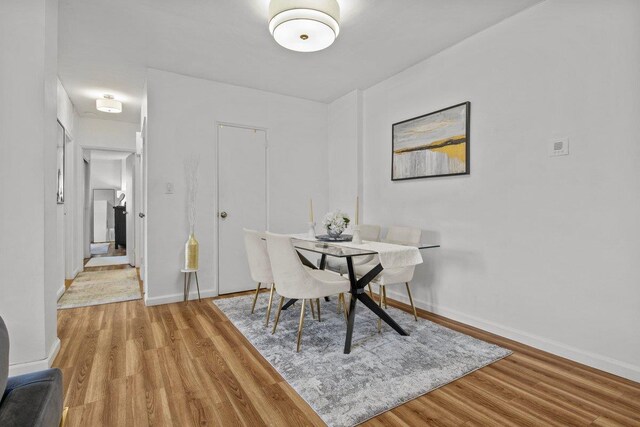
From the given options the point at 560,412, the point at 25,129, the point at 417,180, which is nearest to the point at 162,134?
the point at 25,129

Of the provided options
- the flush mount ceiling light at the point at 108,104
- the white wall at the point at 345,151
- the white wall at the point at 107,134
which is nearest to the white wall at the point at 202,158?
the white wall at the point at 345,151

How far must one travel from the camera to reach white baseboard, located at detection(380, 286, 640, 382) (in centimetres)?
208

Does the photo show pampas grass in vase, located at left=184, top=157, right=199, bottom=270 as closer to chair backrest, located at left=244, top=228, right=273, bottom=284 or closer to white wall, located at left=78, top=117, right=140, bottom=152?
chair backrest, located at left=244, top=228, right=273, bottom=284

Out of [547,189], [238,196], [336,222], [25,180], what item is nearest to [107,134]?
[238,196]

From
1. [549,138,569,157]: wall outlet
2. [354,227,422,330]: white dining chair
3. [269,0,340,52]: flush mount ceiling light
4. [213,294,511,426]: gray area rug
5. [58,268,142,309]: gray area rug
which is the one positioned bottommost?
[58,268,142,309]: gray area rug

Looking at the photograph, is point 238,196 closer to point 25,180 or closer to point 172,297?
point 172,297

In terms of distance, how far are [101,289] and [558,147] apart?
5171mm

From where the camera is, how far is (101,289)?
14.1ft

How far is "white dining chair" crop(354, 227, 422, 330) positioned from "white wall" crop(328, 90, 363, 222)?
1.04 metres

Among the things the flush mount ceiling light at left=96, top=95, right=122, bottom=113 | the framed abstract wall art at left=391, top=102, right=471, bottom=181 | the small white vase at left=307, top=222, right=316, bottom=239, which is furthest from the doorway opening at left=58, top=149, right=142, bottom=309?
the framed abstract wall art at left=391, top=102, right=471, bottom=181

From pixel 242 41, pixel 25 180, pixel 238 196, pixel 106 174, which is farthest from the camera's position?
pixel 106 174

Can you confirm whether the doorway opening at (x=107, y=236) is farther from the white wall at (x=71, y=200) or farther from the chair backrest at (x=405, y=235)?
the chair backrest at (x=405, y=235)

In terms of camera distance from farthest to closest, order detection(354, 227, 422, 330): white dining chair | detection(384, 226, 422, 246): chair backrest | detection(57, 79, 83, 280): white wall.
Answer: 1. detection(57, 79, 83, 280): white wall
2. detection(384, 226, 422, 246): chair backrest
3. detection(354, 227, 422, 330): white dining chair

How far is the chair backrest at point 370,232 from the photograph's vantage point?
12.0 ft
